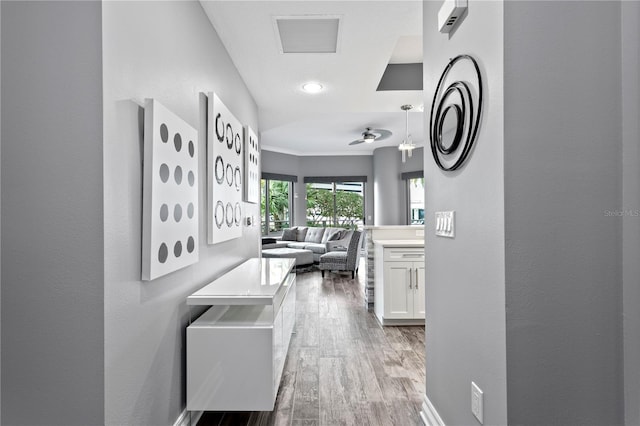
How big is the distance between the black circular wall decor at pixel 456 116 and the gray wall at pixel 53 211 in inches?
51.4

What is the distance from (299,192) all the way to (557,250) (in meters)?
7.51

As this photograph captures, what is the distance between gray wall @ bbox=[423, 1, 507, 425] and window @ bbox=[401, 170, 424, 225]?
6.13 meters

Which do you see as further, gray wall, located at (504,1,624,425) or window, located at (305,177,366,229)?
window, located at (305,177,366,229)

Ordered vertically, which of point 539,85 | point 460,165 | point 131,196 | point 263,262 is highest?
point 539,85

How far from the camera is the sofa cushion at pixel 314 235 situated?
25.2 ft

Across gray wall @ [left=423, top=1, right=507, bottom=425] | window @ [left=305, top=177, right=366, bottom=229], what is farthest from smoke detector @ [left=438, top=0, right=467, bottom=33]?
window @ [left=305, top=177, right=366, bottom=229]

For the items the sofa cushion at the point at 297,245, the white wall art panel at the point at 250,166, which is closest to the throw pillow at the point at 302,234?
the sofa cushion at the point at 297,245

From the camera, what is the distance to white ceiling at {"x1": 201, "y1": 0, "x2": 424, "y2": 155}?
2092 mm

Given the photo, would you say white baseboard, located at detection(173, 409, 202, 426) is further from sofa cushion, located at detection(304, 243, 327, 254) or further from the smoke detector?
sofa cushion, located at detection(304, 243, 327, 254)

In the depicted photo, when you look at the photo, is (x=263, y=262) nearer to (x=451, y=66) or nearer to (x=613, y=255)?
(x=451, y=66)

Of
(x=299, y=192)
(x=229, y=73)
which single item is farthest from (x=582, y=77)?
(x=299, y=192)

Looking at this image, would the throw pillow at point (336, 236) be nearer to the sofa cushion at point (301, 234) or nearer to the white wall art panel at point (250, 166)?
the sofa cushion at point (301, 234)

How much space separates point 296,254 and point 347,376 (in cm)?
429

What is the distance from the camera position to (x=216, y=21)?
2215 mm
